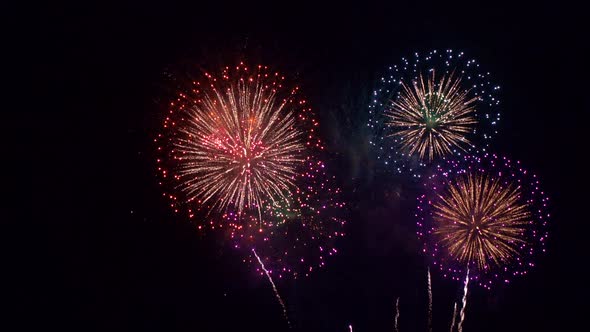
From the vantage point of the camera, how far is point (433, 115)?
843cm

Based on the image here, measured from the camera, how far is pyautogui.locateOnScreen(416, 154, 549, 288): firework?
27.3ft

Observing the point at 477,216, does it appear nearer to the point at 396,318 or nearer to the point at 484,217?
the point at 484,217

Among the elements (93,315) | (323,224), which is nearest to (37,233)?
(93,315)

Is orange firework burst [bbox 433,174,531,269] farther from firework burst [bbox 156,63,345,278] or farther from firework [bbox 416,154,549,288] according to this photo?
firework burst [bbox 156,63,345,278]

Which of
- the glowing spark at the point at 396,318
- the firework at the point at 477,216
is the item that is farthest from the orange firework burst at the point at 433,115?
the glowing spark at the point at 396,318

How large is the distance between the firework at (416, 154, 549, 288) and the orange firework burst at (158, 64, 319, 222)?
3.40 meters

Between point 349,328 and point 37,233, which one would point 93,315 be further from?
point 349,328

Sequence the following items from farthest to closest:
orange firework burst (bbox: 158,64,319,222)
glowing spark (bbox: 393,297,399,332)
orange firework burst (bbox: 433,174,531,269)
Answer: glowing spark (bbox: 393,297,399,332), orange firework burst (bbox: 433,174,531,269), orange firework burst (bbox: 158,64,319,222)

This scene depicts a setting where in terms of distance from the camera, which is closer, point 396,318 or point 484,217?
point 484,217

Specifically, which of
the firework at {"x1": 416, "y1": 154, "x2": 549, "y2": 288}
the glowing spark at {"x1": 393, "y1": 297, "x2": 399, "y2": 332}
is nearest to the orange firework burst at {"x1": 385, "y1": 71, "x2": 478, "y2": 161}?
the firework at {"x1": 416, "y1": 154, "x2": 549, "y2": 288}

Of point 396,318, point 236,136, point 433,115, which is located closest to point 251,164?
point 236,136

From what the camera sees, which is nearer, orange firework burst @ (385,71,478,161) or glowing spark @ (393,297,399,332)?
orange firework burst @ (385,71,478,161)

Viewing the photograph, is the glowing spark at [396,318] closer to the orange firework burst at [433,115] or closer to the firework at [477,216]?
the firework at [477,216]

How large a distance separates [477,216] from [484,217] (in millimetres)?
125
